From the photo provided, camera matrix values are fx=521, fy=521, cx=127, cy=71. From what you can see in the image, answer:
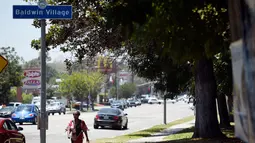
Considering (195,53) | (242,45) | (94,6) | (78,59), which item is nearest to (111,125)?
(78,59)

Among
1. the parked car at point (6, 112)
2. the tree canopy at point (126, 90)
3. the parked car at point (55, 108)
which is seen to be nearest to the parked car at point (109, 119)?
the parked car at point (6, 112)

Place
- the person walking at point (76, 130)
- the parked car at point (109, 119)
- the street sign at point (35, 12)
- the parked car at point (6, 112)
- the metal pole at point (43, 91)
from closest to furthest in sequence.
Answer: the street sign at point (35, 12), the metal pole at point (43, 91), the person walking at point (76, 130), the parked car at point (109, 119), the parked car at point (6, 112)

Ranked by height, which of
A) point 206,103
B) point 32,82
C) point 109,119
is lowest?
point 109,119

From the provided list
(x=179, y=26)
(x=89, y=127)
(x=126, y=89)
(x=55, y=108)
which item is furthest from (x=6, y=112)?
(x=126, y=89)

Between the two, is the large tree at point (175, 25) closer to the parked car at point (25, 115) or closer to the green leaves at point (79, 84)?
the parked car at point (25, 115)

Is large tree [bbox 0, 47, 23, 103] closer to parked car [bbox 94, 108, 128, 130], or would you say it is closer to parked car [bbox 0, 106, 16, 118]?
parked car [bbox 0, 106, 16, 118]

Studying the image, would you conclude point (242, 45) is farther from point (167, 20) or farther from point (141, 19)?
point (141, 19)

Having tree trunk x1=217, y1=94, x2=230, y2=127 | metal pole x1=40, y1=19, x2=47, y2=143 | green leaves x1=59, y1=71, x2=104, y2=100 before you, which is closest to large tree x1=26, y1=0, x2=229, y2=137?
metal pole x1=40, y1=19, x2=47, y2=143

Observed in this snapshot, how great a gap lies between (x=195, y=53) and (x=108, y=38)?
1130 cm

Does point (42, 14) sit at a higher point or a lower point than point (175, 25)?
higher

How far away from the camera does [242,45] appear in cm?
449

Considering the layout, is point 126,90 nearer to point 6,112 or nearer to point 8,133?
point 6,112

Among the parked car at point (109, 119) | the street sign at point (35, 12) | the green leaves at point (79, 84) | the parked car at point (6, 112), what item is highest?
the green leaves at point (79, 84)

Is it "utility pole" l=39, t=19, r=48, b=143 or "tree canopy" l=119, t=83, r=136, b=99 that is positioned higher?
"tree canopy" l=119, t=83, r=136, b=99
